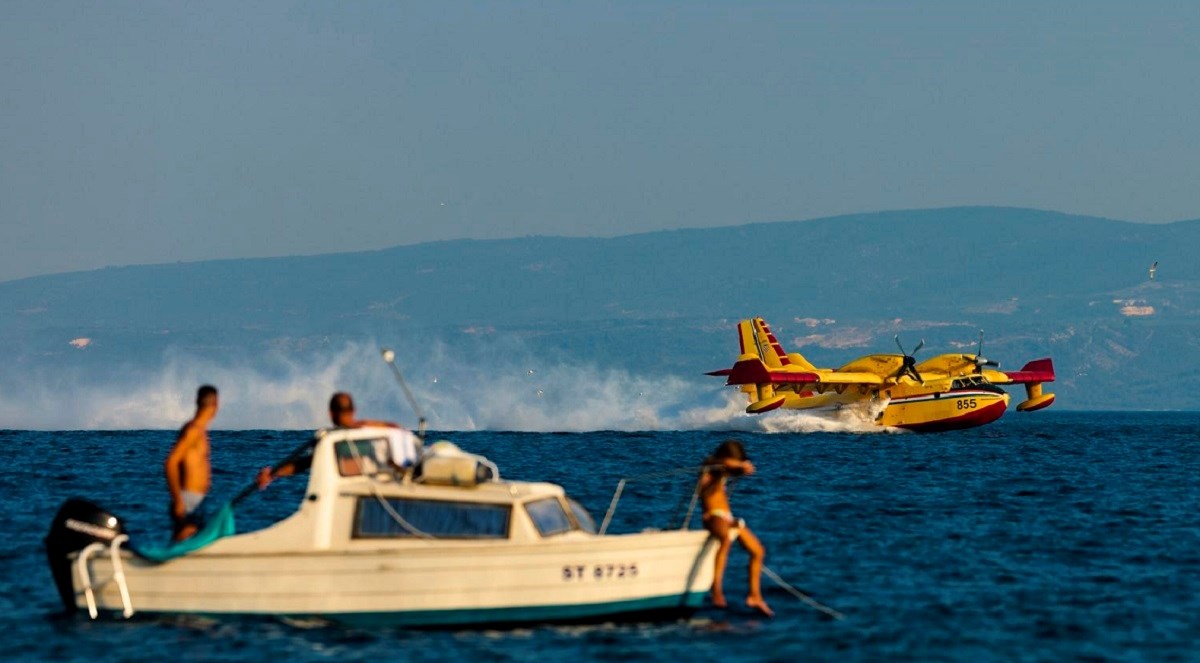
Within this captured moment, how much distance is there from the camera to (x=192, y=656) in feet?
71.1

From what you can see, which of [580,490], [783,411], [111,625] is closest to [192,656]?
[111,625]

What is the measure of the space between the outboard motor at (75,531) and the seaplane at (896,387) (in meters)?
65.8

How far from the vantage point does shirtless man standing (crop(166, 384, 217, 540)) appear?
23219 mm

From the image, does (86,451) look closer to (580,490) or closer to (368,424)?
(580,490)

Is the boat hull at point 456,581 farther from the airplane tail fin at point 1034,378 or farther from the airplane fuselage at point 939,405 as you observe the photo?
the airplane tail fin at point 1034,378

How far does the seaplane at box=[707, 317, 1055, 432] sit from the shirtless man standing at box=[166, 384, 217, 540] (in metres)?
66.0

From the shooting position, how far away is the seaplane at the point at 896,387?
8988 centimetres

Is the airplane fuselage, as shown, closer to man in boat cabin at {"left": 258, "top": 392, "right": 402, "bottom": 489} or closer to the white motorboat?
the white motorboat

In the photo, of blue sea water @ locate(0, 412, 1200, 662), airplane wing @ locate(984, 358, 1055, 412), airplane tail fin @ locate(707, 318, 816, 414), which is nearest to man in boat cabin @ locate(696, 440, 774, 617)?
blue sea water @ locate(0, 412, 1200, 662)

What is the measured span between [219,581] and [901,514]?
2136 centimetres

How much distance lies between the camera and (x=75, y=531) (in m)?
23.9

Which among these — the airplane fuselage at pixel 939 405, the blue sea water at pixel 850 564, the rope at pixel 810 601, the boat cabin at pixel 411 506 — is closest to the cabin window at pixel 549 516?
the boat cabin at pixel 411 506

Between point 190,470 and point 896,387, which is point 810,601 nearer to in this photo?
point 190,470

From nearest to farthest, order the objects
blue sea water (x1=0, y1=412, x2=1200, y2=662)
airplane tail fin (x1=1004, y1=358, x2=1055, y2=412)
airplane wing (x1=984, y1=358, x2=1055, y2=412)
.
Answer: blue sea water (x1=0, y1=412, x2=1200, y2=662) < airplane wing (x1=984, y1=358, x2=1055, y2=412) < airplane tail fin (x1=1004, y1=358, x2=1055, y2=412)
